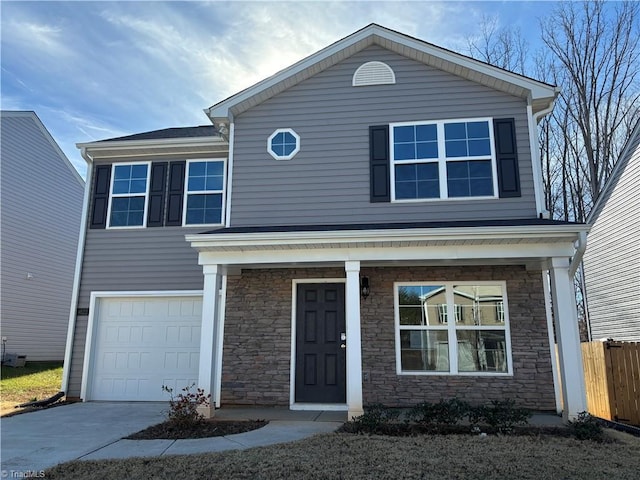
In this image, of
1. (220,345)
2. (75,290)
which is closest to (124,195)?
(75,290)

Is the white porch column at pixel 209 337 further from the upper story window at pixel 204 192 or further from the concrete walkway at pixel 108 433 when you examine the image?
the upper story window at pixel 204 192

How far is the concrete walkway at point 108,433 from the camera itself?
529 cm

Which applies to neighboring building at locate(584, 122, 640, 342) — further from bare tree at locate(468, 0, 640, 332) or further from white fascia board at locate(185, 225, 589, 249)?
white fascia board at locate(185, 225, 589, 249)

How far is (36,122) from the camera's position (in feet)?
47.1

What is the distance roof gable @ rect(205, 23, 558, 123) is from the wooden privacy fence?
4321mm

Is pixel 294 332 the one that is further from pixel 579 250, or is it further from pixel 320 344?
pixel 579 250

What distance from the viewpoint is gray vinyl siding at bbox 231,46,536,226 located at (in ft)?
27.2

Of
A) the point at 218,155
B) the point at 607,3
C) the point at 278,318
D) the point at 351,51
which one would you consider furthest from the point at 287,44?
the point at 607,3

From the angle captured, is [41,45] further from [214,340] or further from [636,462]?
[636,462]

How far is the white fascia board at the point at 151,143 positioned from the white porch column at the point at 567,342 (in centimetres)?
655

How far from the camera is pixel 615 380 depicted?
25.5ft

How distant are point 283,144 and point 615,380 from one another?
6928 mm

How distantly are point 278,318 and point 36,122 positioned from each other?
11.0 m

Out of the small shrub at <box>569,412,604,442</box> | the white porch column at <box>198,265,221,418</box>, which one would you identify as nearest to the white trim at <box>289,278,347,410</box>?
the white porch column at <box>198,265,221,418</box>
